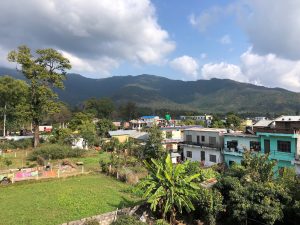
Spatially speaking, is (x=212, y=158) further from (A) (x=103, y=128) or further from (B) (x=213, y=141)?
(A) (x=103, y=128)

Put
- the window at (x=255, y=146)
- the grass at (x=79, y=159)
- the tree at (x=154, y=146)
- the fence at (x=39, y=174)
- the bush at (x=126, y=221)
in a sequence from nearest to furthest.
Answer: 1. the bush at (x=126, y=221)
2. the fence at (x=39, y=174)
3. the grass at (x=79, y=159)
4. the window at (x=255, y=146)
5. the tree at (x=154, y=146)

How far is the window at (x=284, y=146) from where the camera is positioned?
2673 cm

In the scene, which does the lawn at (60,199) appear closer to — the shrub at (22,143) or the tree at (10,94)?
the shrub at (22,143)

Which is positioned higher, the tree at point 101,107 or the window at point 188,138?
the tree at point 101,107

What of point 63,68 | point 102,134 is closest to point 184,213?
point 63,68

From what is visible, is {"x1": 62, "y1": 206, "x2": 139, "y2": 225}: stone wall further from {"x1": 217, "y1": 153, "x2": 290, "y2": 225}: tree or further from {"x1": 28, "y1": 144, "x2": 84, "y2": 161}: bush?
{"x1": 28, "y1": 144, "x2": 84, "y2": 161}: bush

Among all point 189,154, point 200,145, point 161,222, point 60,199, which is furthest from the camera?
point 189,154

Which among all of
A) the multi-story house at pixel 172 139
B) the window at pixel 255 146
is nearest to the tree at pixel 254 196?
the window at pixel 255 146

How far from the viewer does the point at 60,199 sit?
18.7m

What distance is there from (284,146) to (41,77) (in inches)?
1310

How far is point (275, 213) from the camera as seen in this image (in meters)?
14.2

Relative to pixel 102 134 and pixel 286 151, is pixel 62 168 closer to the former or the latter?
pixel 286 151

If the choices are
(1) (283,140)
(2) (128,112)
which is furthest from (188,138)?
(2) (128,112)

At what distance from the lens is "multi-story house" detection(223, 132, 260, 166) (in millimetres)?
30578
